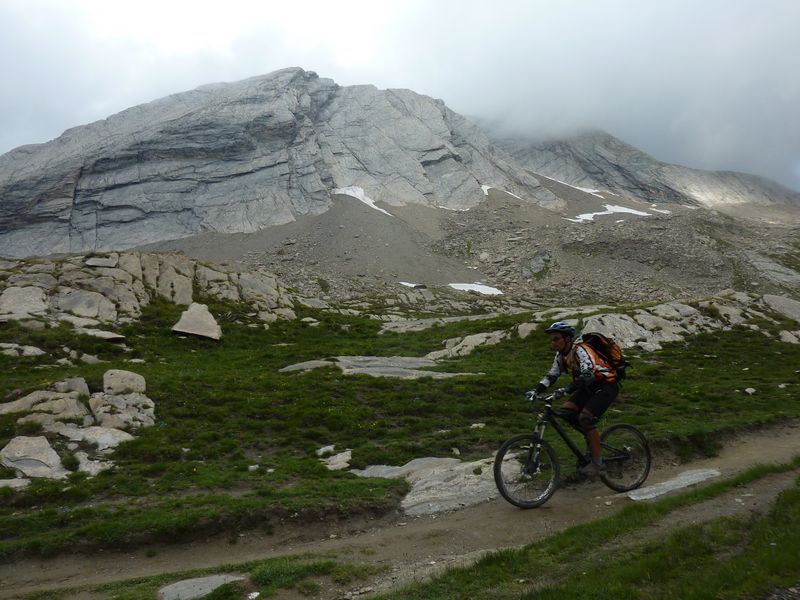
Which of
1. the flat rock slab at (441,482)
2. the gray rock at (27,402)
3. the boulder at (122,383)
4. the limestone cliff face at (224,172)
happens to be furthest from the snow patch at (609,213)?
the gray rock at (27,402)

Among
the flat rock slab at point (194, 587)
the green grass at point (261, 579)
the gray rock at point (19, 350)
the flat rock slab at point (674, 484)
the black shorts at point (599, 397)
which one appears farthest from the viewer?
the gray rock at point (19, 350)

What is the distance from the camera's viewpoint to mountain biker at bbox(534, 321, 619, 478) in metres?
11.4

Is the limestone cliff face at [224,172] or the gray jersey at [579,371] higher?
the limestone cliff face at [224,172]

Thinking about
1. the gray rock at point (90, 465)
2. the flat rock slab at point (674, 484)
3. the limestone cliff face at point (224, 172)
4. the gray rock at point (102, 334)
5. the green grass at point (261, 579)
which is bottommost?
the flat rock slab at point (674, 484)

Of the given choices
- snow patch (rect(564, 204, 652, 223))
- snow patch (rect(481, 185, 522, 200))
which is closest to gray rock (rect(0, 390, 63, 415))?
snow patch (rect(564, 204, 652, 223))

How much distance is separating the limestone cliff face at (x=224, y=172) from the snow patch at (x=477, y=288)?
59291mm

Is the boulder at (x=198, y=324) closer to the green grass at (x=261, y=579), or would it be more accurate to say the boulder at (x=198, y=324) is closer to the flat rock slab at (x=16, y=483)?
the flat rock slab at (x=16, y=483)

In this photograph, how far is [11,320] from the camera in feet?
99.3

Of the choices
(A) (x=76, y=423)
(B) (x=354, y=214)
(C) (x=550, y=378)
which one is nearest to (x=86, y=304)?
(A) (x=76, y=423)

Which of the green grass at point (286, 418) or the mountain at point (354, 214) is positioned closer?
the green grass at point (286, 418)

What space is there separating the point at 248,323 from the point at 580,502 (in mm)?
32501

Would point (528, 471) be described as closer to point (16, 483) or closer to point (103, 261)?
point (16, 483)

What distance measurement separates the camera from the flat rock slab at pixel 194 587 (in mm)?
8867

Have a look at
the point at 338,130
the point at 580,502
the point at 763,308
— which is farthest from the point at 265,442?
the point at 338,130
